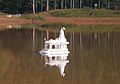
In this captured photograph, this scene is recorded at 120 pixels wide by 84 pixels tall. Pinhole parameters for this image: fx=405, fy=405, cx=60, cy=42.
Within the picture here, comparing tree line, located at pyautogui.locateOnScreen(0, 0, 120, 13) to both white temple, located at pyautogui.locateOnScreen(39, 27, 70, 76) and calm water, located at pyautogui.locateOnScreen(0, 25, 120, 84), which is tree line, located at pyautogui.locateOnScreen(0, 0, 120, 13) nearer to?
white temple, located at pyautogui.locateOnScreen(39, 27, 70, 76)

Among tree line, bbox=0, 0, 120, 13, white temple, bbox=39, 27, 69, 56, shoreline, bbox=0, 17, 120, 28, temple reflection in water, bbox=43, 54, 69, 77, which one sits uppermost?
tree line, bbox=0, 0, 120, 13

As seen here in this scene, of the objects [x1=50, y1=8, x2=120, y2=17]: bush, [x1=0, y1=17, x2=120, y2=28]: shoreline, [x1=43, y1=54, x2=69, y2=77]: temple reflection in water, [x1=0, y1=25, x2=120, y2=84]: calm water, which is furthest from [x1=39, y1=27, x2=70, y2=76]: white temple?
[x1=50, y1=8, x2=120, y2=17]: bush

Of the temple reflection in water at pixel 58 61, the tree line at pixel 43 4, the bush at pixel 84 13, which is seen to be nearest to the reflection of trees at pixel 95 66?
the temple reflection in water at pixel 58 61

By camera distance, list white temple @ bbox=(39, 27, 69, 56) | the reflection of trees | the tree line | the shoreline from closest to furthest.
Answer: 1. the reflection of trees
2. white temple @ bbox=(39, 27, 69, 56)
3. the shoreline
4. the tree line

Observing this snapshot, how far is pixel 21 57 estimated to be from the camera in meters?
23.0

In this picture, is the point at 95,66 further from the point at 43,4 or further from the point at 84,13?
the point at 43,4

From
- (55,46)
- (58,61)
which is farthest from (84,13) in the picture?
(58,61)

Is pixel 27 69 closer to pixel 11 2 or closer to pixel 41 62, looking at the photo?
pixel 41 62

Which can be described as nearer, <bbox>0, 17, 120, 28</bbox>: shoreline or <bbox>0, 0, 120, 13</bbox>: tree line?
<bbox>0, 17, 120, 28</bbox>: shoreline

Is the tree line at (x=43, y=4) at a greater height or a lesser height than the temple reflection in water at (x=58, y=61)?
greater

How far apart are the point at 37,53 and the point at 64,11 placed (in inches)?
2029

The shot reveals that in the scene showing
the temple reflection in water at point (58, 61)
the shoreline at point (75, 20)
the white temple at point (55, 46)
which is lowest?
the shoreline at point (75, 20)

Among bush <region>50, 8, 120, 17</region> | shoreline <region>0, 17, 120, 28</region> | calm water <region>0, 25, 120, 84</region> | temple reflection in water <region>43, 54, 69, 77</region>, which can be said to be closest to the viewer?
calm water <region>0, 25, 120, 84</region>

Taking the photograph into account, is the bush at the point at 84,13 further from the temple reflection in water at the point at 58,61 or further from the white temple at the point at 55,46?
the temple reflection in water at the point at 58,61
